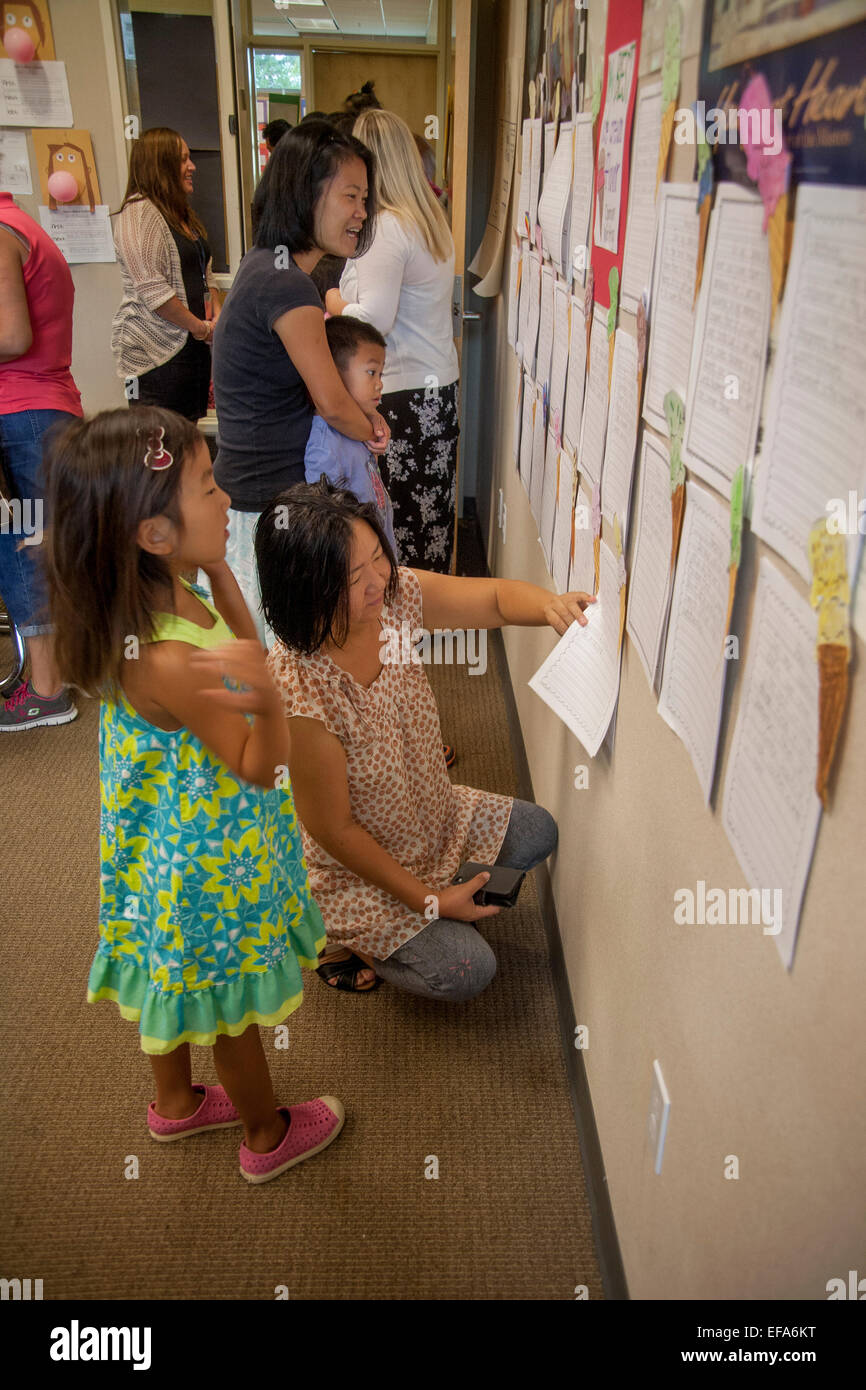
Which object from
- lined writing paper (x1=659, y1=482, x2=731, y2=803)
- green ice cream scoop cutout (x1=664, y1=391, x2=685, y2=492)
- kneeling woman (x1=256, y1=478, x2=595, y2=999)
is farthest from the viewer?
kneeling woman (x1=256, y1=478, x2=595, y2=999)

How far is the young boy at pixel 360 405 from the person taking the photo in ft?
6.51

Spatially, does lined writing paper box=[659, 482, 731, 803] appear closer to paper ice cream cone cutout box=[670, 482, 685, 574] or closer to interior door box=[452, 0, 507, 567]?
paper ice cream cone cutout box=[670, 482, 685, 574]

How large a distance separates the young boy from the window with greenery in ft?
22.8

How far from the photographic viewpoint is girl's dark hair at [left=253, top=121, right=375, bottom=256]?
1798mm

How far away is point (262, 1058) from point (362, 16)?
883 centimetres

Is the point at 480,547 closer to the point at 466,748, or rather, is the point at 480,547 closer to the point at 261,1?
the point at 466,748

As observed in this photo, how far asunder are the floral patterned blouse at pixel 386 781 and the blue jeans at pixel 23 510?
1052 mm

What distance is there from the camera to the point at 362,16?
306 inches

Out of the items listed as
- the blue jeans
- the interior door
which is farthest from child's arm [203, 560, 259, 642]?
the interior door

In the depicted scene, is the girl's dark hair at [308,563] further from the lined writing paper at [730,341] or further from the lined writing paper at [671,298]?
the lined writing paper at [730,341]

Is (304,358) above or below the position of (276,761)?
above

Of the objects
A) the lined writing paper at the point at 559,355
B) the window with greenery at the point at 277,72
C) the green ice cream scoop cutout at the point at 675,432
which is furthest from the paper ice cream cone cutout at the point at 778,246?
the window with greenery at the point at 277,72

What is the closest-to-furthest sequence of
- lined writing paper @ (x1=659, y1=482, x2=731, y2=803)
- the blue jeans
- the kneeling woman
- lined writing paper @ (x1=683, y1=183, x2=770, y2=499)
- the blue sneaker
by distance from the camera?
lined writing paper @ (x1=683, y1=183, x2=770, y2=499) < lined writing paper @ (x1=659, y1=482, x2=731, y2=803) < the kneeling woman < the blue jeans < the blue sneaker
